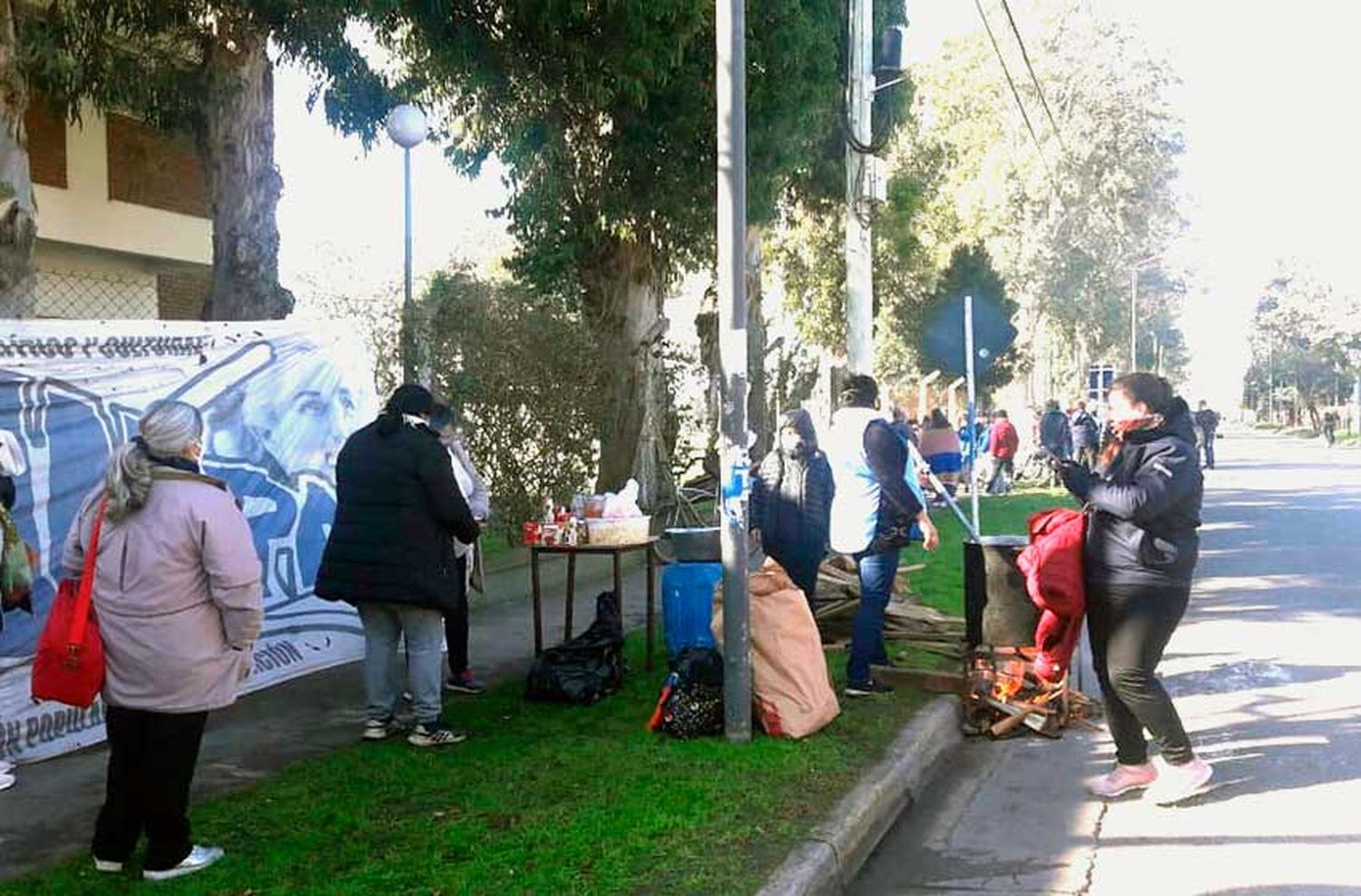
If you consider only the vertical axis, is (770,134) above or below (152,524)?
above

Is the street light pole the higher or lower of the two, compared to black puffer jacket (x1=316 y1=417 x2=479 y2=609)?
higher

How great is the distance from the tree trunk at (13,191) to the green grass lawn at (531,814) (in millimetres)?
3108

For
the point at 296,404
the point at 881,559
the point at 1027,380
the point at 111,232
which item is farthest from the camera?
the point at 1027,380

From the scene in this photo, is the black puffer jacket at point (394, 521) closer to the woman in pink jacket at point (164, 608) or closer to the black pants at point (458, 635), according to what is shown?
the black pants at point (458, 635)

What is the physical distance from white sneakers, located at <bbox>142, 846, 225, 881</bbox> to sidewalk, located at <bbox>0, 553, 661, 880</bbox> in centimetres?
54

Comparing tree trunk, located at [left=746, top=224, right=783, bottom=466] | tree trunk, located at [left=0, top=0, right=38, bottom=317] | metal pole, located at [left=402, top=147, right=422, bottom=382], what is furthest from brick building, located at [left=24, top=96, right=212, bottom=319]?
tree trunk, located at [left=746, top=224, right=783, bottom=466]

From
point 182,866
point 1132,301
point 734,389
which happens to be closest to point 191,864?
point 182,866

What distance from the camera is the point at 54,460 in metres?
6.11

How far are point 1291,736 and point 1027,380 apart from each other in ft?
138

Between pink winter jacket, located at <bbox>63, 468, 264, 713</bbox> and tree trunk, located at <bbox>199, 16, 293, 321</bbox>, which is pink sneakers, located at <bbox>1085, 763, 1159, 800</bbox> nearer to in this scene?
pink winter jacket, located at <bbox>63, 468, 264, 713</bbox>

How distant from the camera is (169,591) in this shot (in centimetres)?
427

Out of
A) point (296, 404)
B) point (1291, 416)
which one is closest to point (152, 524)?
point (296, 404)

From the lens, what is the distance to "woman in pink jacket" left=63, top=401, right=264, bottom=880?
14.0 feet

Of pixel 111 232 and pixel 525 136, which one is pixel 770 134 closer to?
pixel 525 136
